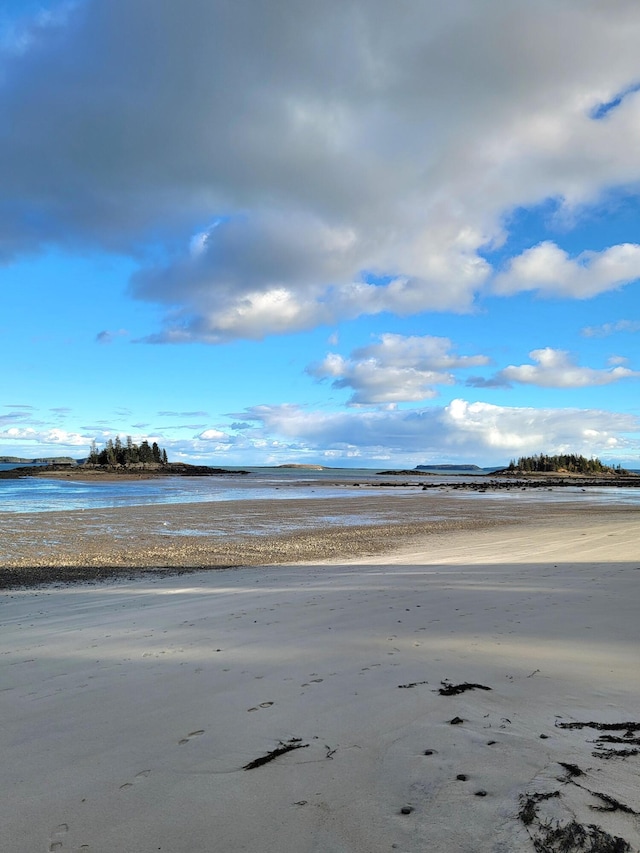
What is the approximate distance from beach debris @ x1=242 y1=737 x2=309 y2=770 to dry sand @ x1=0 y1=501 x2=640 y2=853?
0.01m

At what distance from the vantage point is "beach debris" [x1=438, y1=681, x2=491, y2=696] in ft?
14.2

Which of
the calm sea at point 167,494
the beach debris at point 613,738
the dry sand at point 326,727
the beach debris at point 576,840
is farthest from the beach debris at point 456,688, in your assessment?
the calm sea at point 167,494

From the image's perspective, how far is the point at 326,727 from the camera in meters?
3.72

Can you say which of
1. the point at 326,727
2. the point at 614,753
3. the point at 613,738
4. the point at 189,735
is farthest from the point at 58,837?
the point at 613,738

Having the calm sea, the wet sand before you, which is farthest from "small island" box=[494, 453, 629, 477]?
the wet sand

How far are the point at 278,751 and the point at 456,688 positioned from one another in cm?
178

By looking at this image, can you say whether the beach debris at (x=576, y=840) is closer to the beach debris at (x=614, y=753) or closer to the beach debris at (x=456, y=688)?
the beach debris at (x=614, y=753)

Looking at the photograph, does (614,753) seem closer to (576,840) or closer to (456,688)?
(576,840)

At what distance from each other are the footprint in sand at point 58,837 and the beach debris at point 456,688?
2.84 metres

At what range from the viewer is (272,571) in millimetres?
13234

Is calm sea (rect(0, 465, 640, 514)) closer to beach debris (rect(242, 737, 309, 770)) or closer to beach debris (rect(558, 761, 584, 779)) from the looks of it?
beach debris (rect(242, 737, 309, 770))

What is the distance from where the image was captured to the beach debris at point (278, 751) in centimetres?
320

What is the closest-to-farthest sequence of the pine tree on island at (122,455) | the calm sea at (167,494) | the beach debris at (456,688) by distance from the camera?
the beach debris at (456,688)
the calm sea at (167,494)
the pine tree on island at (122,455)

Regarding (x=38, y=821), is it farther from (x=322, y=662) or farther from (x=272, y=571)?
(x=272, y=571)
